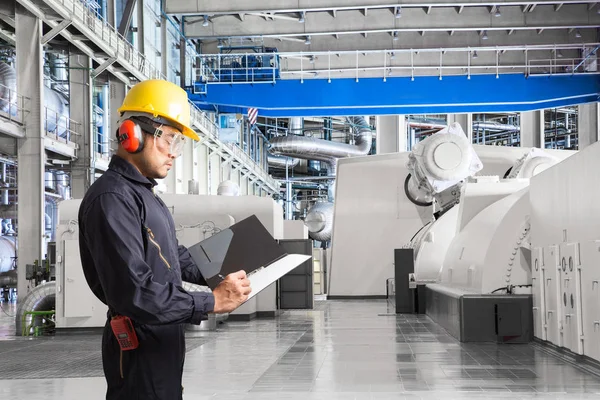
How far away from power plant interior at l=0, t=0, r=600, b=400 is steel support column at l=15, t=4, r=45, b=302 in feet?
0.13

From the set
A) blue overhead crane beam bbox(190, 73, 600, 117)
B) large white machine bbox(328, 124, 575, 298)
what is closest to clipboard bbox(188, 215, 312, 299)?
large white machine bbox(328, 124, 575, 298)

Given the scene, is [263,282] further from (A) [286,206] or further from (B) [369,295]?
(A) [286,206]

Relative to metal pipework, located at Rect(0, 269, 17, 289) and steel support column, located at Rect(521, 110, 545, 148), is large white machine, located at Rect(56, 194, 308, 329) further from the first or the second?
steel support column, located at Rect(521, 110, 545, 148)

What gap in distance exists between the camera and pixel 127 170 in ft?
8.64

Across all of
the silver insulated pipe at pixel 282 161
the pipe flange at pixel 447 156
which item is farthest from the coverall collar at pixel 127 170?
the silver insulated pipe at pixel 282 161

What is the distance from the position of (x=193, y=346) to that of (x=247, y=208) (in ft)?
16.2

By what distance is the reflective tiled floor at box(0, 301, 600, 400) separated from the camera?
721 centimetres

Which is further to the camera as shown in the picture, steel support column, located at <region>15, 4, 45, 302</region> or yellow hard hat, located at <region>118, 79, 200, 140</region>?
steel support column, located at <region>15, 4, 45, 302</region>

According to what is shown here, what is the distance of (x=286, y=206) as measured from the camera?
152 ft

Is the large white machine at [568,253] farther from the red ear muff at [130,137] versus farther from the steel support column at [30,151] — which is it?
the steel support column at [30,151]

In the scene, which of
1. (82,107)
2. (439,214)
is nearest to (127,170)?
(439,214)

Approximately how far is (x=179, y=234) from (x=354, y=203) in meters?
8.75

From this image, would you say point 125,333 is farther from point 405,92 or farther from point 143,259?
point 405,92

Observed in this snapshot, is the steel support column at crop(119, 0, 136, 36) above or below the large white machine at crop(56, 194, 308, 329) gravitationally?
above
